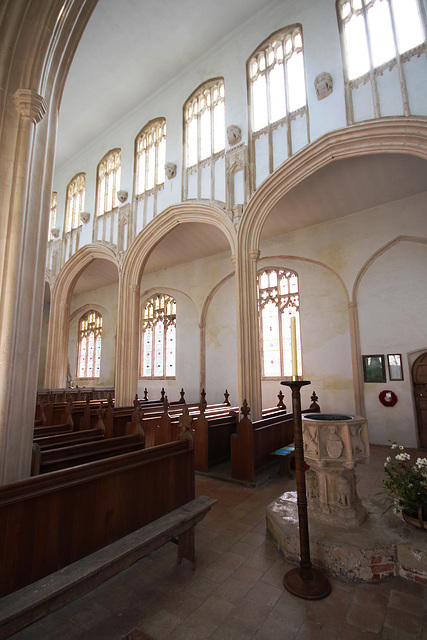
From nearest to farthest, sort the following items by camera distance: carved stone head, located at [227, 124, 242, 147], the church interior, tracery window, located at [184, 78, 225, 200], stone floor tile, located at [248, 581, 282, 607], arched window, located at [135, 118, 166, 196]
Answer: stone floor tile, located at [248, 581, 282, 607], the church interior, carved stone head, located at [227, 124, 242, 147], tracery window, located at [184, 78, 225, 200], arched window, located at [135, 118, 166, 196]

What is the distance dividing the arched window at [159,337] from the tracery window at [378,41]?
903 cm

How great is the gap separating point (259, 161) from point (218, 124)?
2009mm

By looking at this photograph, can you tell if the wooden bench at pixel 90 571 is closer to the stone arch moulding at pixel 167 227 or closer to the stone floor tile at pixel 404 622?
the stone floor tile at pixel 404 622

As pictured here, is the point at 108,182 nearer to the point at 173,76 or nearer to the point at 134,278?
the point at 173,76

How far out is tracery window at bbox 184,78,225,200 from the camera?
28.9ft

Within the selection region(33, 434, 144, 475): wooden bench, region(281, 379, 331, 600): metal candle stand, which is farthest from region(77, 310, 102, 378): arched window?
region(281, 379, 331, 600): metal candle stand

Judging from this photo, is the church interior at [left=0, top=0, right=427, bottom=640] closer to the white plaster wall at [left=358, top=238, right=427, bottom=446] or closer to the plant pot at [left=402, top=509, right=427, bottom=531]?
the white plaster wall at [left=358, top=238, right=427, bottom=446]

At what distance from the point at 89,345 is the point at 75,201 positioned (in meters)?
6.60

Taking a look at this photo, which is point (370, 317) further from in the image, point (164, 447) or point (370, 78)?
point (164, 447)

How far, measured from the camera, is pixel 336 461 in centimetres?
327

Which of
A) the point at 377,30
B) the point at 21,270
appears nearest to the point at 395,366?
the point at 377,30

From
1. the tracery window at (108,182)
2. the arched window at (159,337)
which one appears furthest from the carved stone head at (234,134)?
the arched window at (159,337)

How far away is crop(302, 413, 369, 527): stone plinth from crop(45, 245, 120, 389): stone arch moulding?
Answer: 1036 centimetres

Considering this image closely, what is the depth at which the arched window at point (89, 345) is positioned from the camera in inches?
629
